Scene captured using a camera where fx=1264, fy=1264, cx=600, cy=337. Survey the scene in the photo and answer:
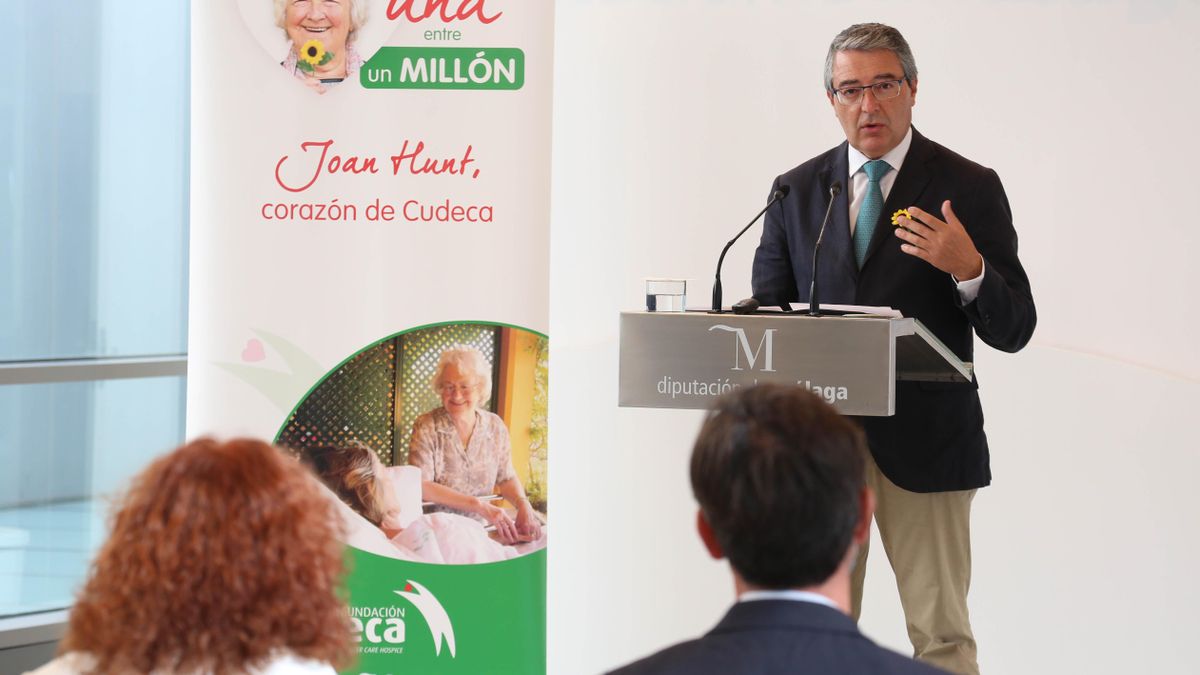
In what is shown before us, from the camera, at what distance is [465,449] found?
3350 mm

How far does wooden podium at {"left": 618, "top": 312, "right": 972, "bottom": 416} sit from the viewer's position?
2.23 metres

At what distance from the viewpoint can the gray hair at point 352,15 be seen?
10.8 ft

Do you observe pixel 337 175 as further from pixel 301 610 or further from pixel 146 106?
pixel 301 610

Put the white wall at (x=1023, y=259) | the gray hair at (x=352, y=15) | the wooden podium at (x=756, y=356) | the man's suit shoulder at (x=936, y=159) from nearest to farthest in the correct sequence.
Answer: the wooden podium at (x=756, y=356)
the man's suit shoulder at (x=936, y=159)
the gray hair at (x=352, y=15)
the white wall at (x=1023, y=259)

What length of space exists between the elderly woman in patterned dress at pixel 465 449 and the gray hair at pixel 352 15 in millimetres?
869

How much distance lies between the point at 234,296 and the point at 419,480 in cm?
70

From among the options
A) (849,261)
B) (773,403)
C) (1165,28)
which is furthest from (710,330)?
(1165,28)

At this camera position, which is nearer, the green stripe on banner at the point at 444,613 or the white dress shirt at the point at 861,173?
the white dress shirt at the point at 861,173

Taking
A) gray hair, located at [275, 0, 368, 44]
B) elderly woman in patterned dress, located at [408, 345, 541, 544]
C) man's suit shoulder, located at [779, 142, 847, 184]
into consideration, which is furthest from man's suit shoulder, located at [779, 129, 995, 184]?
gray hair, located at [275, 0, 368, 44]

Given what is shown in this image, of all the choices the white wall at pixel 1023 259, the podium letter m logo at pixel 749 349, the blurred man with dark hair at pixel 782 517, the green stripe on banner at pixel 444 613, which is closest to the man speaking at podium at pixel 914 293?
the podium letter m logo at pixel 749 349

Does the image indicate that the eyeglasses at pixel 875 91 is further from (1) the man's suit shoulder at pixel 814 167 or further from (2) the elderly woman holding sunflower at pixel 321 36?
(2) the elderly woman holding sunflower at pixel 321 36

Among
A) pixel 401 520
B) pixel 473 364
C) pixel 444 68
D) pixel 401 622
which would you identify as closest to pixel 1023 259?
pixel 473 364

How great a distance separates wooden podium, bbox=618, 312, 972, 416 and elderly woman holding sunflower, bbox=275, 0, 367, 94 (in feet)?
4.54

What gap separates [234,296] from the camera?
338 cm
